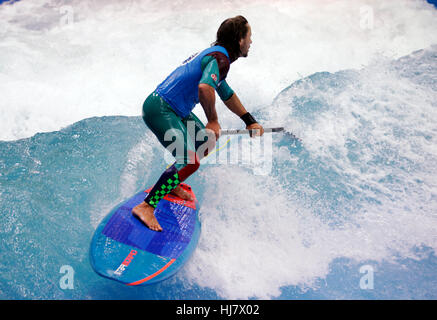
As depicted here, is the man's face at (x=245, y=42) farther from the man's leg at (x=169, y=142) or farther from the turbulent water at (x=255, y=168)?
the turbulent water at (x=255, y=168)

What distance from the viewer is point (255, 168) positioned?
3076mm

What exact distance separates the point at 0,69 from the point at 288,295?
513cm

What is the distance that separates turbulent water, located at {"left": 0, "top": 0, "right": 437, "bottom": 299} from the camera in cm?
209

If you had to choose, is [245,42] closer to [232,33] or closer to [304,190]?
[232,33]

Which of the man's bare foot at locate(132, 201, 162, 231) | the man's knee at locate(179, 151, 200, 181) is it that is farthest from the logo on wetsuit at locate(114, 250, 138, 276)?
the man's knee at locate(179, 151, 200, 181)

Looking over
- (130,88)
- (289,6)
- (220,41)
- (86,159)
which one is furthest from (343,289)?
(289,6)

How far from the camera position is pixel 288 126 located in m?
3.55

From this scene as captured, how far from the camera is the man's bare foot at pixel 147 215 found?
2.08 metres

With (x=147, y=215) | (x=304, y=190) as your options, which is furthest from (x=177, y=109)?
(x=304, y=190)

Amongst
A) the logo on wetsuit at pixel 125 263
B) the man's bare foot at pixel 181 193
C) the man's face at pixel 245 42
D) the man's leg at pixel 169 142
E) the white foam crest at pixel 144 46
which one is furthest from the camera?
the white foam crest at pixel 144 46

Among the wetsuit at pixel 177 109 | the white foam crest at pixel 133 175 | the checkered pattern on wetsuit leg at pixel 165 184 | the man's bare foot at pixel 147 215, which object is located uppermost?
the wetsuit at pixel 177 109

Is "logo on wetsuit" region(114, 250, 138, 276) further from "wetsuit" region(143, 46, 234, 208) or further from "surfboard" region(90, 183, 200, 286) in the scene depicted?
"wetsuit" region(143, 46, 234, 208)

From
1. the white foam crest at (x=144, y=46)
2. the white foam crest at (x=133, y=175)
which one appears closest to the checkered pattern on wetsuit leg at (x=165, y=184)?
the white foam crest at (x=133, y=175)

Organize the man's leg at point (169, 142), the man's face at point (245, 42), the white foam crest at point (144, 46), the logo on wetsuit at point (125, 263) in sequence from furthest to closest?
the white foam crest at point (144, 46) < the man's leg at point (169, 142) < the man's face at point (245, 42) < the logo on wetsuit at point (125, 263)
